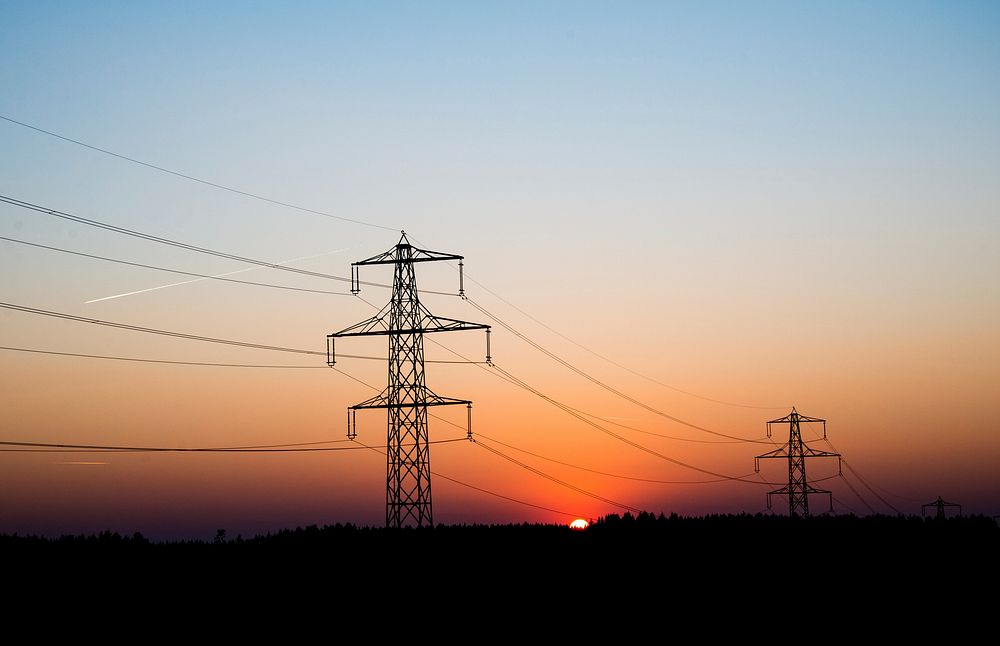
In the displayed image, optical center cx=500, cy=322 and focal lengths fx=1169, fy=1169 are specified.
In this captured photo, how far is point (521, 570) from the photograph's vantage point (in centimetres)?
5306

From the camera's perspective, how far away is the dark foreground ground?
45.0m

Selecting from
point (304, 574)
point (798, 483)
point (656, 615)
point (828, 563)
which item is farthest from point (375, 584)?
point (798, 483)

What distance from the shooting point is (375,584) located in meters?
47.2

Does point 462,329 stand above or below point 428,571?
above

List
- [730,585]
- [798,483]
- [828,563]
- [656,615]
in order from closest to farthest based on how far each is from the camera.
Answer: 1. [656,615]
2. [730,585]
3. [828,563]
4. [798,483]

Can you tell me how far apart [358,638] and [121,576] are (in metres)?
12.7

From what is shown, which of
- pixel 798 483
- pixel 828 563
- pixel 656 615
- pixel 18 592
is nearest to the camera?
pixel 18 592

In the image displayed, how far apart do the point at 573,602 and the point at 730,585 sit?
936 centimetres

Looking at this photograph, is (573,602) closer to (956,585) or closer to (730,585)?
(730,585)

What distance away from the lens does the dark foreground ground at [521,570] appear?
44969mm

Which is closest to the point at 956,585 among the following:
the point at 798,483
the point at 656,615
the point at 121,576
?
the point at 656,615

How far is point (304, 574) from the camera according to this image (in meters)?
48.6

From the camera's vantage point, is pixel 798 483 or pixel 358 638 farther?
pixel 798 483

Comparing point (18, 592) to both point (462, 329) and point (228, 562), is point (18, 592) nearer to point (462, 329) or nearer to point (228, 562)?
point (228, 562)
